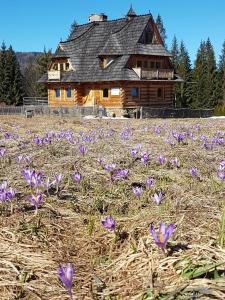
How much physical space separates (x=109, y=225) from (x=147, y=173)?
8.17 feet

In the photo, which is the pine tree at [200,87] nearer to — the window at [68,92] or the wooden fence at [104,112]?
the wooden fence at [104,112]

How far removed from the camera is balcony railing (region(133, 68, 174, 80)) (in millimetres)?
39531

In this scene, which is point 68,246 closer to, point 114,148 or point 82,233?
point 82,233

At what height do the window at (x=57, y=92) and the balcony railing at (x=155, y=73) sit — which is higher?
the balcony railing at (x=155, y=73)

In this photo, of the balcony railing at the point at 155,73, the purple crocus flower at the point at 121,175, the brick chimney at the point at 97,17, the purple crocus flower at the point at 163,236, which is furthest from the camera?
the brick chimney at the point at 97,17

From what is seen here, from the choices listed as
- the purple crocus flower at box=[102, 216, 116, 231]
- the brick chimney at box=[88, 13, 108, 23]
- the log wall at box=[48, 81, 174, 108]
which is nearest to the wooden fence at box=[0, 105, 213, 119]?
the log wall at box=[48, 81, 174, 108]

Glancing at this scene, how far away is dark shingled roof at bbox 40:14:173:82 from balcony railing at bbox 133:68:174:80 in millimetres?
445

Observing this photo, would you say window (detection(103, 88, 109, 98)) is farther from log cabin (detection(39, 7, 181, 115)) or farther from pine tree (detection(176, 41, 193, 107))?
pine tree (detection(176, 41, 193, 107))

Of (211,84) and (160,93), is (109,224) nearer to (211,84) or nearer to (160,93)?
(160,93)

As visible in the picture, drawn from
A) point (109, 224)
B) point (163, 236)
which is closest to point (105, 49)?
point (109, 224)

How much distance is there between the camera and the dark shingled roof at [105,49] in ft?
131

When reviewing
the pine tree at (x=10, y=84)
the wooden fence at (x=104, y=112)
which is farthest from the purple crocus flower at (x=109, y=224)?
the pine tree at (x=10, y=84)

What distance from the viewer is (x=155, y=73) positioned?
4122 centimetres

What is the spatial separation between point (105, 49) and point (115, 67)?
8.16ft
